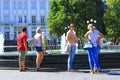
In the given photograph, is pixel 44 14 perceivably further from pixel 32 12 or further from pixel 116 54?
pixel 116 54

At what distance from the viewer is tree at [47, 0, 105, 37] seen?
59.5 meters

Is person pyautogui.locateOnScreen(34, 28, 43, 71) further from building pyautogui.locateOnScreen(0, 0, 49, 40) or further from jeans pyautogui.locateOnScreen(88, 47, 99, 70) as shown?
building pyautogui.locateOnScreen(0, 0, 49, 40)

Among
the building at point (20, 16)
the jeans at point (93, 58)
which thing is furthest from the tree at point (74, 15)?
the jeans at point (93, 58)

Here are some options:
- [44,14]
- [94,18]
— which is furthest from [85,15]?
[44,14]

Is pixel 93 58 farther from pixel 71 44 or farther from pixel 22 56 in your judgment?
pixel 22 56

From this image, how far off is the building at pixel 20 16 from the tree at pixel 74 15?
39.7 metres

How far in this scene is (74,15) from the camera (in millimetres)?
59719

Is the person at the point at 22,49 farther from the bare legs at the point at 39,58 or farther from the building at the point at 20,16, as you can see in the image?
the building at the point at 20,16

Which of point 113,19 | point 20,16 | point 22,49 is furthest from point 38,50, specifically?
point 20,16

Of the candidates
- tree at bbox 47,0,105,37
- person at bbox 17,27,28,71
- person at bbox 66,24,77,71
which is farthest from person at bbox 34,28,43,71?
tree at bbox 47,0,105,37

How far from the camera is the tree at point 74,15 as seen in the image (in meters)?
59.5

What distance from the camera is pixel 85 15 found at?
61.2m

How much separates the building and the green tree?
42.0 m

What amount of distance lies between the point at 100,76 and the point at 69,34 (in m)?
2.58
